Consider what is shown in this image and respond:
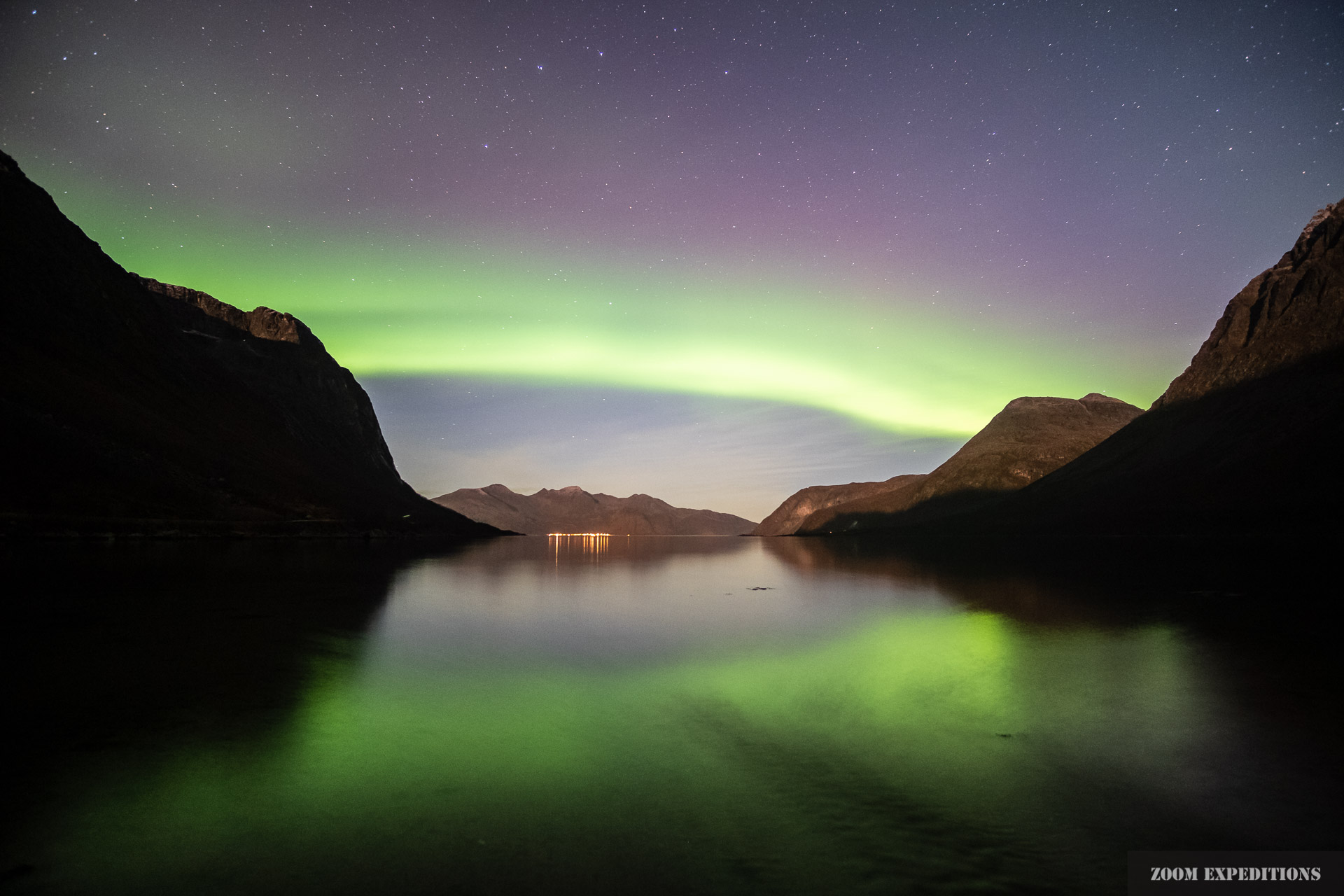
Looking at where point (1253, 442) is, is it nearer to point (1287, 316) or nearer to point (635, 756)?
point (1287, 316)

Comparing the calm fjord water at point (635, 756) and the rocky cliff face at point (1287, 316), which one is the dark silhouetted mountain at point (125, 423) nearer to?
the calm fjord water at point (635, 756)

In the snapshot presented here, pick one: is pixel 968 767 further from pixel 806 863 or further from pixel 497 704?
pixel 497 704

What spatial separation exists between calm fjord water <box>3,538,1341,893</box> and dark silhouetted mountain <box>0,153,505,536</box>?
3026 inches

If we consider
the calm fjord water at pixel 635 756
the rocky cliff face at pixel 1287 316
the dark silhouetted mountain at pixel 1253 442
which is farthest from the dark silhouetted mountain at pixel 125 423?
the rocky cliff face at pixel 1287 316

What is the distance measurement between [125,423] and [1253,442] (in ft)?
762

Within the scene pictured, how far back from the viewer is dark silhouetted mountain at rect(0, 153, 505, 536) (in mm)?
83562

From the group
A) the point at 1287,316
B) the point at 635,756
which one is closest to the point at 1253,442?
the point at 1287,316

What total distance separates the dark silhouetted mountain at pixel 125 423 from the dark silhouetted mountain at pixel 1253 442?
547 ft

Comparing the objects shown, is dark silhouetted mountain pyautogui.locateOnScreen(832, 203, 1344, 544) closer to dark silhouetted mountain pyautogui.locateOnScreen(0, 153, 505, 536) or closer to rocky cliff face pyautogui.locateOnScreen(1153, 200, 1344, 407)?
rocky cliff face pyautogui.locateOnScreen(1153, 200, 1344, 407)

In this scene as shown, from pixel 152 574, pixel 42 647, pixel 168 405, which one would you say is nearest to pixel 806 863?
pixel 42 647

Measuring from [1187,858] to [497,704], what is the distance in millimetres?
11576

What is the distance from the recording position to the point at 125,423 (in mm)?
105250

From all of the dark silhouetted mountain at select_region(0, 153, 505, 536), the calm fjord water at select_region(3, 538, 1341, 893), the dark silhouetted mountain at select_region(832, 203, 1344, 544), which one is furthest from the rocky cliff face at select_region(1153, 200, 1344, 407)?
the dark silhouetted mountain at select_region(0, 153, 505, 536)

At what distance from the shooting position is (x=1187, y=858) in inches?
285
